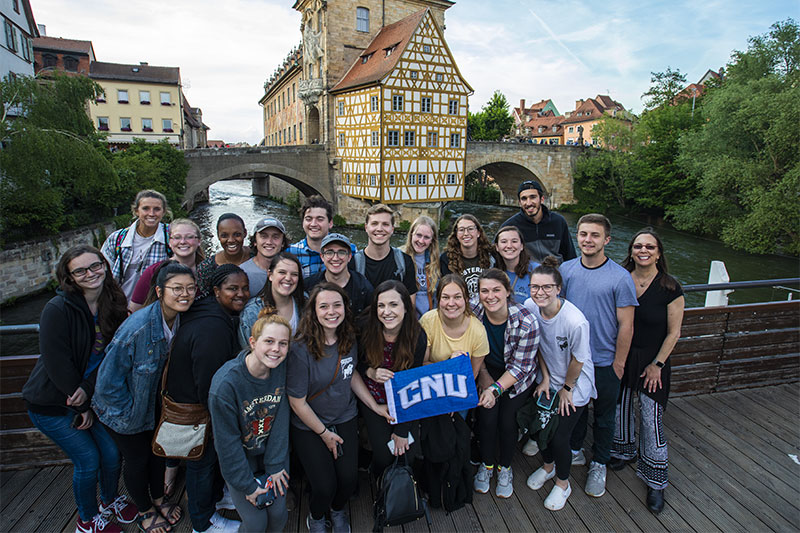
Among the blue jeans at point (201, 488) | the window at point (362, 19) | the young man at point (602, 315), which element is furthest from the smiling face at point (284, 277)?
the window at point (362, 19)

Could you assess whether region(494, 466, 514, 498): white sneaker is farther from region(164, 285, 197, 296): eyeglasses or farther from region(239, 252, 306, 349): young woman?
region(164, 285, 197, 296): eyeglasses

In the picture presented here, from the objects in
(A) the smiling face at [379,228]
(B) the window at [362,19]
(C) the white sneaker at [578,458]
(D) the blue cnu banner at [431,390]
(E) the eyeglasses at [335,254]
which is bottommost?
(C) the white sneaker at [578,458]

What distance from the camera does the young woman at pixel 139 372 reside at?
2.02 meters

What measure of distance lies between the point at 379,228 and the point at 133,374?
155 cm

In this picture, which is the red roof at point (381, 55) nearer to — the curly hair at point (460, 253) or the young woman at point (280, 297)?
the curly hair at point (460, 253)

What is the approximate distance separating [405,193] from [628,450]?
58.4ft

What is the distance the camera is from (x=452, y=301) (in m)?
2.31

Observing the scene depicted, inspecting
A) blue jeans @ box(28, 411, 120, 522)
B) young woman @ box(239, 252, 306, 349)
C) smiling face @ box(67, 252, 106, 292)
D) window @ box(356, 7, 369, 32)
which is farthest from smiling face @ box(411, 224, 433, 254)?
window @ box(356, 7, 369, 32)

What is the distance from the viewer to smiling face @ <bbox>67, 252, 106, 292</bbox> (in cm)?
207

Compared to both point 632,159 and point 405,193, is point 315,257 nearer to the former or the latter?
point 405,193

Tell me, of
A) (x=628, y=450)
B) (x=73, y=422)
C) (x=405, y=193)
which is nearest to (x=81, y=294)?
(x=73, y=422)

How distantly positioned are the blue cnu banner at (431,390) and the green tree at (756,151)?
1842 cm

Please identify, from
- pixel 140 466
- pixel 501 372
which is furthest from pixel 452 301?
pixel 140 466

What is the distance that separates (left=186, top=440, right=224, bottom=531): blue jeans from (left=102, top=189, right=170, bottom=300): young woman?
1.26 m
